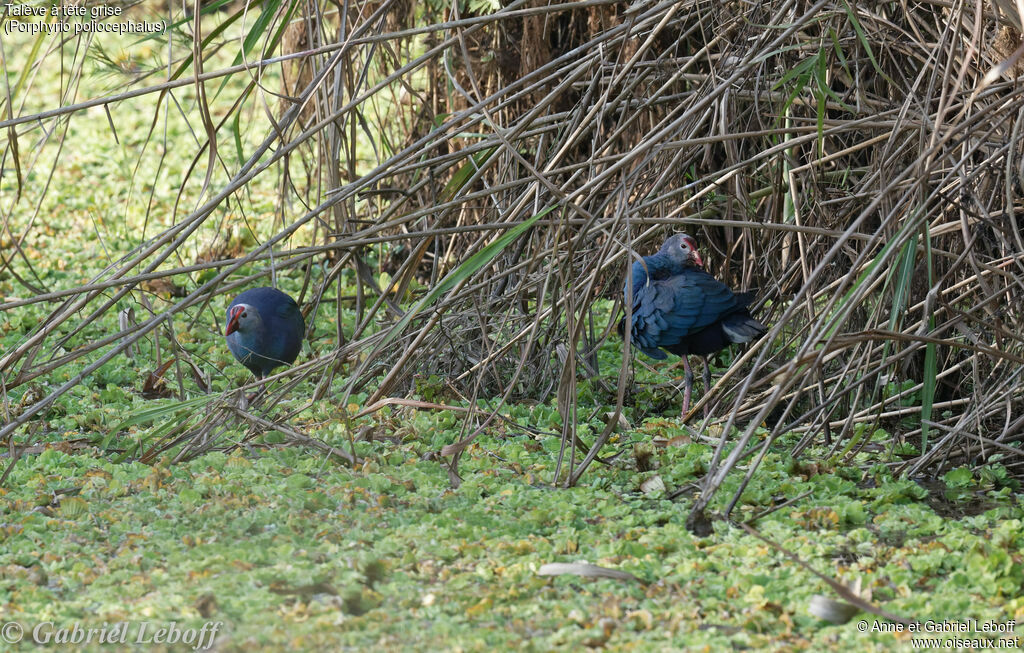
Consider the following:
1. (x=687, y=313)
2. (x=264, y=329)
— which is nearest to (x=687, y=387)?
(x=687, y=313)

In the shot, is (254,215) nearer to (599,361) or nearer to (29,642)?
(599,361)

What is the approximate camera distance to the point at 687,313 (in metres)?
3.55

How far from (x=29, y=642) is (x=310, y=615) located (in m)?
0.57

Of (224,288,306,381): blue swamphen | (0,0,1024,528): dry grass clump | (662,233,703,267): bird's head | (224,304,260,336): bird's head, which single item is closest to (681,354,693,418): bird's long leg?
(0,0,1024,528): dry grass clump

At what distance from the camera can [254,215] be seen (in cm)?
658

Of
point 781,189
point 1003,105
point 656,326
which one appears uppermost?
point 1003,105

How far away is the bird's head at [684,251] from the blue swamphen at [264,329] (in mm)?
1496

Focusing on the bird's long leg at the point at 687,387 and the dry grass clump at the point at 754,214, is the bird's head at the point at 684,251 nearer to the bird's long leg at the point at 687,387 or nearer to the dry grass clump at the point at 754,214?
the dry grass clump at the point at 754,214

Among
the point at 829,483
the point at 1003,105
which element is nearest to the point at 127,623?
the point at 829,483

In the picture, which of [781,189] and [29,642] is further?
[781,189]

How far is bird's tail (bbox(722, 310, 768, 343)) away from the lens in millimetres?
3509

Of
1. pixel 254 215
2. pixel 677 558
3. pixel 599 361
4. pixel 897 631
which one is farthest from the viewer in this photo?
pixel 254 215

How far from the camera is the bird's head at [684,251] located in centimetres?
377

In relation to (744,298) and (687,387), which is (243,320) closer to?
(687,387)
